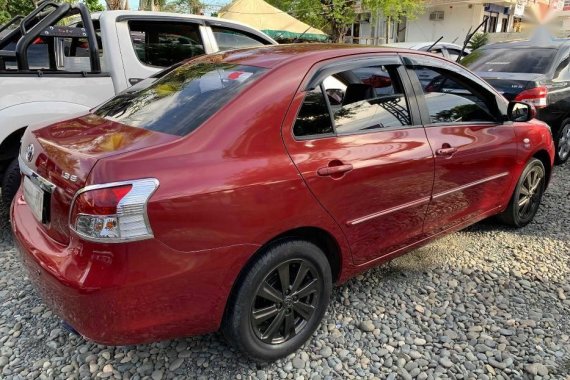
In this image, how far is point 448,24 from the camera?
3003cm

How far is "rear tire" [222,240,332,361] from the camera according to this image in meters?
2.25

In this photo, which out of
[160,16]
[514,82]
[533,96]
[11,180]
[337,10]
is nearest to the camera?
[11,180]

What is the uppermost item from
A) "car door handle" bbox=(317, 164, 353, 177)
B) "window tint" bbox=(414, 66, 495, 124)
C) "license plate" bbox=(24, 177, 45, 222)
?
"window tint" bbox=(414, 66, 495, 124)

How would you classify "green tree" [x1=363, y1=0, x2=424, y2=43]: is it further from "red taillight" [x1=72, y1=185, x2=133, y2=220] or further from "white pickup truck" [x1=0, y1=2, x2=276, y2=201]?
"red taillight" [x1=72, y1=185, x2=133, y2=220]

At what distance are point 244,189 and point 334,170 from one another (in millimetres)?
542

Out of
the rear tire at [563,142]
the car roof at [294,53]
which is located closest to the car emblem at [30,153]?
the car roof at [294,53]

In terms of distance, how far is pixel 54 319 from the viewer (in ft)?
9.32

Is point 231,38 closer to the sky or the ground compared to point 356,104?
closer to the sky

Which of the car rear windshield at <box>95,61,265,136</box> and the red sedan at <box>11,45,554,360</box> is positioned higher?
the car rear windshield at <box>95,61,265,136</box>

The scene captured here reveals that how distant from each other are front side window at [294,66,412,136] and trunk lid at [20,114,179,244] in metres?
0.77

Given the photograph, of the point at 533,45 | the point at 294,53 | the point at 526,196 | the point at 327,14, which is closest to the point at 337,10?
the point at 327,14

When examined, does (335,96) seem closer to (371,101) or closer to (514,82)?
(371,101)

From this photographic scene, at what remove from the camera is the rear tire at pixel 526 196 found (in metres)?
4.01

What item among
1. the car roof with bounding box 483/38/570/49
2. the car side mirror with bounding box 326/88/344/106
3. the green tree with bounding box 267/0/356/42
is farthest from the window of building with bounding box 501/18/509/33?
the car side mirror with bounding box 326/88/344/106
